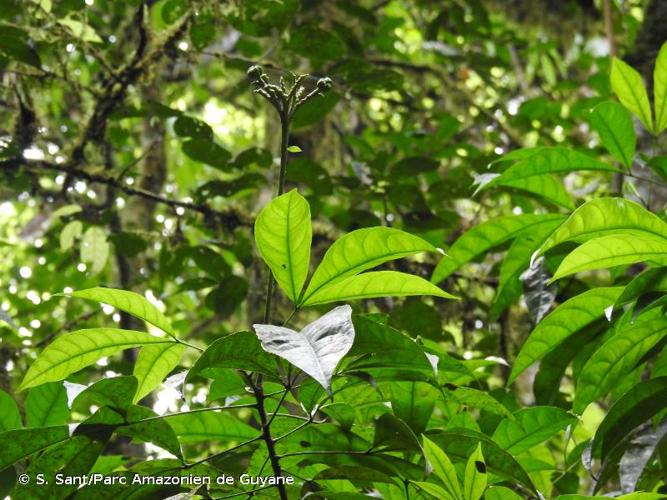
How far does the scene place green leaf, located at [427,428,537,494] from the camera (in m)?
0.91

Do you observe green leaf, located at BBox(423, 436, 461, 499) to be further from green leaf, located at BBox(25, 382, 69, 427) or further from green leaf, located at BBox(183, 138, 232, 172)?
green leaf, located at BBox(183, 138, 232, 172)

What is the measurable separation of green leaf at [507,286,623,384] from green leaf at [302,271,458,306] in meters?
0.25

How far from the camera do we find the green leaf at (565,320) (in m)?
0.99

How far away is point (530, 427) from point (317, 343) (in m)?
0.47

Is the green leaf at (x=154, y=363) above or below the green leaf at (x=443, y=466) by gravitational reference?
above

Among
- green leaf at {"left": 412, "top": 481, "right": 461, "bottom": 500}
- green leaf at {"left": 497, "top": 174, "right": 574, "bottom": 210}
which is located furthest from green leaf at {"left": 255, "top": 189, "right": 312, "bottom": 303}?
green leaf at {"left": 497, "top": 174, "right": 574, "bottom": 210}

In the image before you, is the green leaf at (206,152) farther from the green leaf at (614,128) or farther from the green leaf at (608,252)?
the green leaf at (608,252)

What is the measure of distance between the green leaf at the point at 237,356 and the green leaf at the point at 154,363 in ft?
0.36

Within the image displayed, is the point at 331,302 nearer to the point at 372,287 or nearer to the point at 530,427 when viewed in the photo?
the point at 372,287

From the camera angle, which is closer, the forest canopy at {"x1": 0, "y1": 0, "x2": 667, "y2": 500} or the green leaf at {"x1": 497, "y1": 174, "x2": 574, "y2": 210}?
the forest canopy at {"x1": 0, "y1": 0, "x2": 667, "y2": 500}

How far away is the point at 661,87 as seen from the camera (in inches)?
43.9

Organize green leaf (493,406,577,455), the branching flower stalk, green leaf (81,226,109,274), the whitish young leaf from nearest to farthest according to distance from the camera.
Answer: the whitish young leaf < the branching flower stalk < green leaf (493,406,577,455) < green leaf (81,226,109,274)

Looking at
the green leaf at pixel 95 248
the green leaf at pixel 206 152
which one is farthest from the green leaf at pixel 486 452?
the green leaf at pixel 95 248

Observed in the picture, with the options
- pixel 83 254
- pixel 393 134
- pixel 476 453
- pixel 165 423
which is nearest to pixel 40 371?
pixel 165 423
